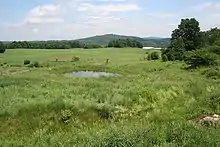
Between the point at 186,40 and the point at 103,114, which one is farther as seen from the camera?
the point at 186,40

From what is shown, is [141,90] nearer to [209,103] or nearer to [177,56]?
[209,103]

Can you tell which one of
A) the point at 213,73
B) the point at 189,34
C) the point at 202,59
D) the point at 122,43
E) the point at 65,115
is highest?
the point at 189,34

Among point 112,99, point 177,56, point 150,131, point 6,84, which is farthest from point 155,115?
point 177,56

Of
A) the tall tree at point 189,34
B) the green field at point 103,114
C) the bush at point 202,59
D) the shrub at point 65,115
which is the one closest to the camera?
the green field at point 103,114

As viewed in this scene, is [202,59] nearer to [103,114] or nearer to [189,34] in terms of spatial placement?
[189,34]

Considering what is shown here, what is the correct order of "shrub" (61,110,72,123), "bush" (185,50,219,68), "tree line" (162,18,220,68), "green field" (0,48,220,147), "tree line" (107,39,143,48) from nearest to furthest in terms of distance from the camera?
"green field" (0,48,220,147) → "shrub" (61,110,72,123) → "bush" (185,50,219,68) → "tree line" (162,18,220,68) → "tree line" (107,39,143,48)

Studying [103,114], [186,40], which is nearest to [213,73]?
[103,114]

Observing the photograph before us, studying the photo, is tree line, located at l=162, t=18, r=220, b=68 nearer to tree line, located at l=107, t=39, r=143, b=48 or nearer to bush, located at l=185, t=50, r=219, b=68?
bush, located at l=185, t=50, r=219, b=68

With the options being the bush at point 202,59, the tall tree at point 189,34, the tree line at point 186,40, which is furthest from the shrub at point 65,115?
the tall tree at point 189,34

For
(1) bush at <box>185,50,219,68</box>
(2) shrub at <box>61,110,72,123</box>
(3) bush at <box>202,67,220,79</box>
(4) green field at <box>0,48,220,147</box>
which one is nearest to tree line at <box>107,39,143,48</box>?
(1) bush at <box>185,50,219,68</box>

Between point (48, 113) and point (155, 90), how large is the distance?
342 inches

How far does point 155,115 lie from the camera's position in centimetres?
1828

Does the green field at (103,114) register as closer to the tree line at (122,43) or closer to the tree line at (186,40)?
the tree line at (186,40)

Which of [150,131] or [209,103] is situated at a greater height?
[150,131]
